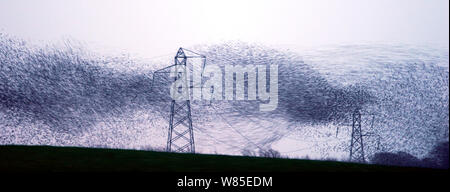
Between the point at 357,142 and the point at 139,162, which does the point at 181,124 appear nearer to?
the point at 139,162

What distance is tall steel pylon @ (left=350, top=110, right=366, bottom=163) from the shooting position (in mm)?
11219

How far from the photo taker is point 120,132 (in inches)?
463

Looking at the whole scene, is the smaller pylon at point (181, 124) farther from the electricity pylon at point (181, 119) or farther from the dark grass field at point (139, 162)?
the dark grass field at point (139, 162)

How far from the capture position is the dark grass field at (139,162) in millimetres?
8844

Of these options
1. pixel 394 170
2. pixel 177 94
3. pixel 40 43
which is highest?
pixel 40 43

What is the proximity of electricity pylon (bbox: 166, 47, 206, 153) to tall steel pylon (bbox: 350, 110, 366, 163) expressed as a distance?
11.1ft

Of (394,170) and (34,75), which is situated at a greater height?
(34,75)

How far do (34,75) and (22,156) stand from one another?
8.55 ft

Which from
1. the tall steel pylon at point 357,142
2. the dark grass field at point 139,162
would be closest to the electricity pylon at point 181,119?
the dark grass field at point 139,162

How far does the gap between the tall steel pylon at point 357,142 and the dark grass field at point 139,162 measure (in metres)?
0.61

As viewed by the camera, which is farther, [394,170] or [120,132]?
[120,132]
